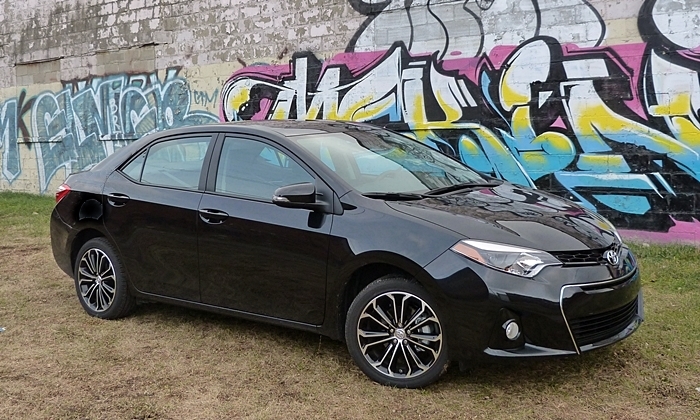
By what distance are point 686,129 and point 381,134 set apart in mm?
4124

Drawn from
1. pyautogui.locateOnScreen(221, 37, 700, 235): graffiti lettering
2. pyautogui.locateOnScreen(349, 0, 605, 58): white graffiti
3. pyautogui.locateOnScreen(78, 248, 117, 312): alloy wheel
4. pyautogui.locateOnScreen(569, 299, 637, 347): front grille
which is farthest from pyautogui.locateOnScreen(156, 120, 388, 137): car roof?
pyautogui.locateOnScreen(349, 0, 605, 58): white graffiti

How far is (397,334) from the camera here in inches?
159

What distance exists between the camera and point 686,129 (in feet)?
25.2

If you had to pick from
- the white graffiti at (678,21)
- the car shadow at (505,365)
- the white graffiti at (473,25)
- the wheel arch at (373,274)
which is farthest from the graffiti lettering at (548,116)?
the wheel arch at (373,274)

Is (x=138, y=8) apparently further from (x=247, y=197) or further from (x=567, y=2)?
(x=247, y=197)

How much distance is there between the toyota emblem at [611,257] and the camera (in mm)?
3982

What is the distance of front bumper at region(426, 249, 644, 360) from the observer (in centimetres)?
372

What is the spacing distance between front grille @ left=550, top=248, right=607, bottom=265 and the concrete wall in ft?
14.5

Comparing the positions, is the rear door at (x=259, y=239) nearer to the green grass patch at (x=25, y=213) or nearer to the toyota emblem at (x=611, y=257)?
the toyota emblem at (x=611, y=257)

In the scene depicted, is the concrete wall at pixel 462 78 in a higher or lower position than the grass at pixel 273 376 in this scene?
higher

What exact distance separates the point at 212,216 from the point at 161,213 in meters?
0.51

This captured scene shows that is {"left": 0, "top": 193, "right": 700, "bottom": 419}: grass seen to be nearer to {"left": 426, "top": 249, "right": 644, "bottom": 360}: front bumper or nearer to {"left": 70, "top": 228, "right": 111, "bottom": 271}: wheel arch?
{"left": 426, "top": 249, "right": 644, "bottom": 360}: front bumper

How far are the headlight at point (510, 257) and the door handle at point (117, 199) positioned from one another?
9.08ft

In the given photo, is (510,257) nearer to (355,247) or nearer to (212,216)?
(355,247)
